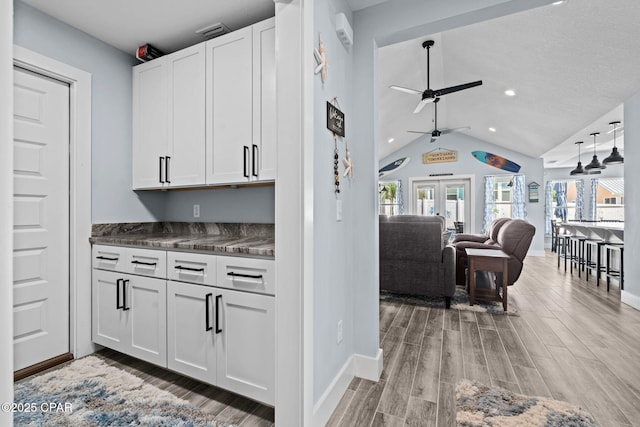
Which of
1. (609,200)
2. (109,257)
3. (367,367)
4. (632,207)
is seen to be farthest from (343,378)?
(609,200)

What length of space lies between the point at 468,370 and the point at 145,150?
304 centimetres

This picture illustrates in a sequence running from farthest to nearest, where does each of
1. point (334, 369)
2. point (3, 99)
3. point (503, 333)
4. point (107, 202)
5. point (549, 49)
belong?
point (549, 49) → point (503, 333) → point (107, 202) → point (334, 369) → point (3, 99)

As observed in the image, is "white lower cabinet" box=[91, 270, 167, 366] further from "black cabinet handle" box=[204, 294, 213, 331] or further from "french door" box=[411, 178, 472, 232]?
"french door" box=[411, 178, 472, 232]

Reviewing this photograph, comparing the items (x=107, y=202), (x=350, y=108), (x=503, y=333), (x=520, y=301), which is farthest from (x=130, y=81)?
(x=520, y=301)

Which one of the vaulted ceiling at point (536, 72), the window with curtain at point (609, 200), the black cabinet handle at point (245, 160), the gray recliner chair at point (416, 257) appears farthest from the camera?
the window with curtain at point (609, 200)

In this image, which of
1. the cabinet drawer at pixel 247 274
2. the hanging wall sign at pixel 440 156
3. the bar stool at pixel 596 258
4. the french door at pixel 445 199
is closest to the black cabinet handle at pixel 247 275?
the cabinet drawer at pixel 247 274

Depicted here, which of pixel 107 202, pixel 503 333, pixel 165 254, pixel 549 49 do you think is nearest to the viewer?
pixel 165 254

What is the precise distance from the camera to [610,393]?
5.87ft

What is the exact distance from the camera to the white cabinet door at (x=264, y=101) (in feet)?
6.36

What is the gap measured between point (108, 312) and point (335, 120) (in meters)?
2.15

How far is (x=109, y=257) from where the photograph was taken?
223 centimetres

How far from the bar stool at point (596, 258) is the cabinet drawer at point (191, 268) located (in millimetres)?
5386

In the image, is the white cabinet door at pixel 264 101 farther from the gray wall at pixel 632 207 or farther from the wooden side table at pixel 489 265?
the gray wall at pixel 632 207

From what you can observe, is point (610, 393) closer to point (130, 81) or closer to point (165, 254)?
point (165, 254)
